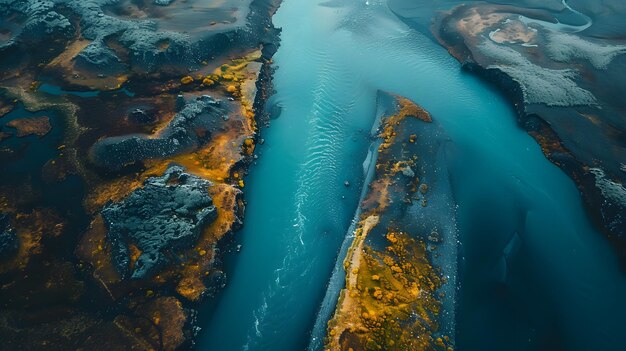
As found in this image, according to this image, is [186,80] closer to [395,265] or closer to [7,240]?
[7,240]

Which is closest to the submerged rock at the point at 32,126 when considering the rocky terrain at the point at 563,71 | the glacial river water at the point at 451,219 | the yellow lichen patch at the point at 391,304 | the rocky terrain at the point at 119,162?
the rocky terrain at the point at 119,162

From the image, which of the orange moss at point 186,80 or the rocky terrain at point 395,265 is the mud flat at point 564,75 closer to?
the rocky terrain at point 395,265

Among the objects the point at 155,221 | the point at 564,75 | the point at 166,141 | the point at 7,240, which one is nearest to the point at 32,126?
the point at 166,141

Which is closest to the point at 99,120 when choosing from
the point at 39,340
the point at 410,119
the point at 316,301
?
the point at 39,340

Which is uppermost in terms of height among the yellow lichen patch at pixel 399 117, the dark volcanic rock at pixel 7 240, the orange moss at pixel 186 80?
the yellow lichen patch at pixel 399 117

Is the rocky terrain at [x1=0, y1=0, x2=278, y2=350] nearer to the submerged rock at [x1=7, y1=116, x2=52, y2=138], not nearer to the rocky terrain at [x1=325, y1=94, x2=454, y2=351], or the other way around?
the submerged rock at [x1=7, y1=116, x2=52, y2=138]

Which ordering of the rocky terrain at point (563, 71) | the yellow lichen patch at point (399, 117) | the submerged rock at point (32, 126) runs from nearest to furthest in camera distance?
the rocky terrain at point (563, 71) → the submerged rock at point (32, 126) → the yellow lichen patch at point (399, 117)

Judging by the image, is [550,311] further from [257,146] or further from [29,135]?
[29,135]
